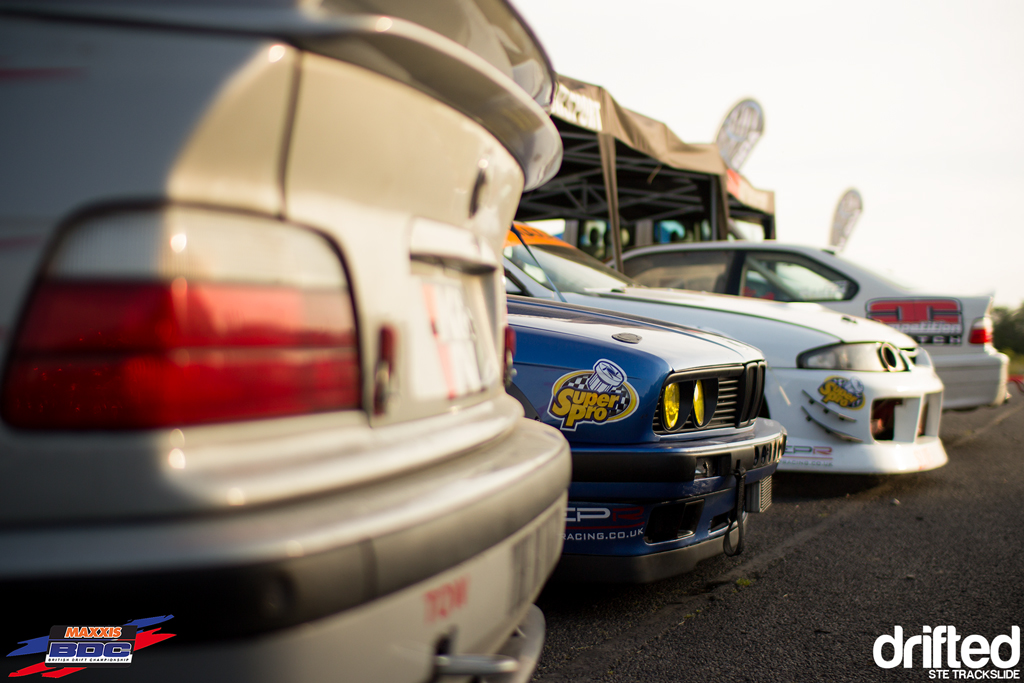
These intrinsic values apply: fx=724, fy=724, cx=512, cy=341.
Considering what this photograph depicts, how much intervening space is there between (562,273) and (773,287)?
2.46m

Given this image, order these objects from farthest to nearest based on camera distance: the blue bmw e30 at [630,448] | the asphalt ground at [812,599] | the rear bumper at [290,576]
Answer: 1. the blue bmw e30 at [630,448]
2. the asphalt ground at [812,599]
3. the rear bumper at [290,576]

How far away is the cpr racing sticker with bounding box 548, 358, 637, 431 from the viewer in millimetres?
2203

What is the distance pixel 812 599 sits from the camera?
8.42 ft

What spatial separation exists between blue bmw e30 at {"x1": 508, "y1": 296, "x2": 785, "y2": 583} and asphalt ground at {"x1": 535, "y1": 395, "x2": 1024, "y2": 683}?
217 mm

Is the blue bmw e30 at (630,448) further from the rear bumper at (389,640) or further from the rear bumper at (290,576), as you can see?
the rear bumper at (290,576)

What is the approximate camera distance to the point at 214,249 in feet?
2.81

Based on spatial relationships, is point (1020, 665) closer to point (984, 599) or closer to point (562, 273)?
point (984, 599)

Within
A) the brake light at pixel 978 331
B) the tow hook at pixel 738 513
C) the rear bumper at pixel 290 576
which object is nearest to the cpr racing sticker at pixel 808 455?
Result: the tow hook at pixel 738 513

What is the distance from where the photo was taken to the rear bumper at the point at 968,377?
5375mm

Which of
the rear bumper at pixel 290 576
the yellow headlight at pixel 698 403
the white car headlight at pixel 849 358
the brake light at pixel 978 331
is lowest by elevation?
the brake light at pixel 978 331

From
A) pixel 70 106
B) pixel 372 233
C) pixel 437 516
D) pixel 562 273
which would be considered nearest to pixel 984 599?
pixel 562 273

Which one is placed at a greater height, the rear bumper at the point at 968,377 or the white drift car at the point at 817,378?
the white drift car at the point at 817,378

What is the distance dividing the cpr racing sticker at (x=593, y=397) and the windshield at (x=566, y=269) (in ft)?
4.00

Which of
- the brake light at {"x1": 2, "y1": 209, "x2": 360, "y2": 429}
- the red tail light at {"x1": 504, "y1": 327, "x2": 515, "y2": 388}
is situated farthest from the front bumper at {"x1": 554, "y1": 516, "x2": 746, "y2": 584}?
the brake light at {"x1": 2, "y1": 209, "x2": 360, "y2": 429}
